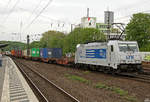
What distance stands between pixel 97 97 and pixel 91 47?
11.8 meters

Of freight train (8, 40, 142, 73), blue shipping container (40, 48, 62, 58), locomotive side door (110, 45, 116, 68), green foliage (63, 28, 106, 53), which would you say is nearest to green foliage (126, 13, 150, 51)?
green foliage (63, 28, 106, 53)

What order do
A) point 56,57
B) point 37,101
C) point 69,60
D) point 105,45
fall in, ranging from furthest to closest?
point 56,57 < point 69,60 < point 105,45 < point 37,101

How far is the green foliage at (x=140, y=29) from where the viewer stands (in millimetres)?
52125

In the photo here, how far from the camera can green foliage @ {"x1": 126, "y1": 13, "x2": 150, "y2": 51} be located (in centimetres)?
5212

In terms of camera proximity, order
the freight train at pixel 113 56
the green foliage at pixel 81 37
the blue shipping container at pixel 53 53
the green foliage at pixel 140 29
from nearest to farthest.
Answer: the freight train at pixel 113 56 → the blue shipping container at pixel 53 53 → the green foliage at pixel 140 29 → the green foliage at pixel 81 37

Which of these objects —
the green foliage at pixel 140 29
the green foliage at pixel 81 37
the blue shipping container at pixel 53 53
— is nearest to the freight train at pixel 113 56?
the blue shipping container at pixel 53 53

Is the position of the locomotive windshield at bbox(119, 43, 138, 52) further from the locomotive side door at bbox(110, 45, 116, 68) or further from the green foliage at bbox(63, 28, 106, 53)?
the green foliage at bbox(63, 28, 106, 53)

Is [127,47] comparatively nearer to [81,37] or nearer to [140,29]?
[140,29]

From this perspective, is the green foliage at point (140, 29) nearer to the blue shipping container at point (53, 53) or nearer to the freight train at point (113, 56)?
the blue shipping container at point (53, 53)

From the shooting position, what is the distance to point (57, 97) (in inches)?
397

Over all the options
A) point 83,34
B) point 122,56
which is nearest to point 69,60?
point 122,56

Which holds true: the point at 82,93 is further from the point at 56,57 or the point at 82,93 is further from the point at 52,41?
the point at 52,41

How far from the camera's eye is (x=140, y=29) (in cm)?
5253

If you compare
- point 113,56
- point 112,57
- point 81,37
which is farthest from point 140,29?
point 113,56
